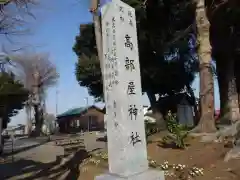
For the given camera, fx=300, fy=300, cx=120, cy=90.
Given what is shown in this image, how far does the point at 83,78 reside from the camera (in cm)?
2289

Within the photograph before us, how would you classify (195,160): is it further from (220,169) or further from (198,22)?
(198,22)

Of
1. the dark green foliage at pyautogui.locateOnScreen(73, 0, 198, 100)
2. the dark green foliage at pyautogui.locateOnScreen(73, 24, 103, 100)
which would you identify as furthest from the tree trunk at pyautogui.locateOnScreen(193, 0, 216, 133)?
the dark green foliage at pyautogui.locateOnScreen(73, 24, 103, 100)

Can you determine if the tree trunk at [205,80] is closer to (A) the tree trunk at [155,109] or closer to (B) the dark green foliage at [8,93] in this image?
(A) the tree trunk at [155,109]

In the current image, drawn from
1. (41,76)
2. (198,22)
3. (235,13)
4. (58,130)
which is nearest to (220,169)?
(198,22)

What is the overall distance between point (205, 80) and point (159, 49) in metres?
8.26

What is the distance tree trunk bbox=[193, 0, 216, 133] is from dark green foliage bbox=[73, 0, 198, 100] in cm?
341

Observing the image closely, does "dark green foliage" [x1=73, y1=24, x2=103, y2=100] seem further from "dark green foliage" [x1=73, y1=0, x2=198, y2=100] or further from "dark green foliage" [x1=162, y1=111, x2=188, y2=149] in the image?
"dark green foliage" [x1=162, y1=111, x2=188, y2=149]

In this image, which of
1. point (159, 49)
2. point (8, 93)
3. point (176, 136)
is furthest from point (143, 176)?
point (8, 93)

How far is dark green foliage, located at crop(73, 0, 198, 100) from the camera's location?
54.7 ft

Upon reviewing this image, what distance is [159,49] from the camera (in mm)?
18766

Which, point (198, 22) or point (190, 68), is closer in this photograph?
point (198, 22)

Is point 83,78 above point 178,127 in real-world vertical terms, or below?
above

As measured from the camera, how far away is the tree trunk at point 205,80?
1074 cm

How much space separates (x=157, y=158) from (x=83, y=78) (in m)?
14.2
